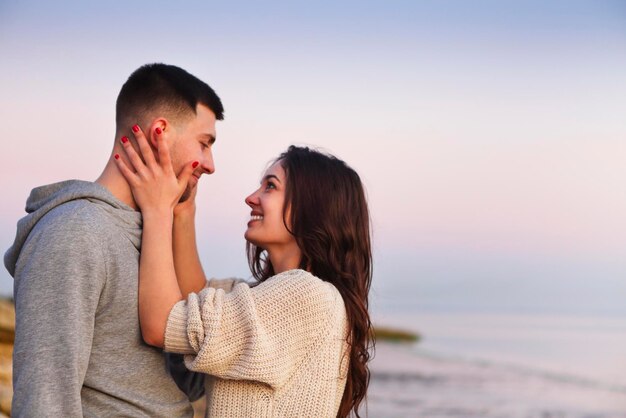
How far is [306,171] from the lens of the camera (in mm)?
3031

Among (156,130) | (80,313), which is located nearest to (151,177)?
(156,130)

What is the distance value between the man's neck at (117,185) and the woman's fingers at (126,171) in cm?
2

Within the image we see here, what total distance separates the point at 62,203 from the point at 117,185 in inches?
8.8

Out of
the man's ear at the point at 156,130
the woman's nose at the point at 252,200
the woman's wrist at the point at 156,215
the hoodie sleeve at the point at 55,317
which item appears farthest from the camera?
the woman's nose at the point at 252,200

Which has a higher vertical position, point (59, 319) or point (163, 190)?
point (163, 190)

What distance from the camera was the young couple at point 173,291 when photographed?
2.33 m

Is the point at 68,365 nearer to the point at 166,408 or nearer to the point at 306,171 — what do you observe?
the point at 166,408

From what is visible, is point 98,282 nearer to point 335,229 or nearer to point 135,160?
point 135,160

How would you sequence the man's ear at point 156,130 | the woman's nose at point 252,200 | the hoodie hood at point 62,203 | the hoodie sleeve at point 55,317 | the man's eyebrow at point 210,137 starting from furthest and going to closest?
the woman's nose at point 252,200
the man's eyebrow at point 210,137
the man's ear at point 156,130
the hoodie hood at point 62,203
the hoodie sleeve at point 55,317

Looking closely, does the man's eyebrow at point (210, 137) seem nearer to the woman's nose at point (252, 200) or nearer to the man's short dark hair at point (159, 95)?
the man's short dark hair at point (159, 95)

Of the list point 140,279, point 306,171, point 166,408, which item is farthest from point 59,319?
point 306,171

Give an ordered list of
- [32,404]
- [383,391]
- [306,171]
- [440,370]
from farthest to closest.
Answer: [440,370] < [383,391] < [306,171] < [32,404]

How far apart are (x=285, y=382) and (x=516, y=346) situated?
10479mm

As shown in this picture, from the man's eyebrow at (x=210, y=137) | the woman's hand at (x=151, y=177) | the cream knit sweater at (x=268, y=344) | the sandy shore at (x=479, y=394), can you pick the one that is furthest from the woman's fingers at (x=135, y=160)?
the sandy shore at (x=479, y=394)
